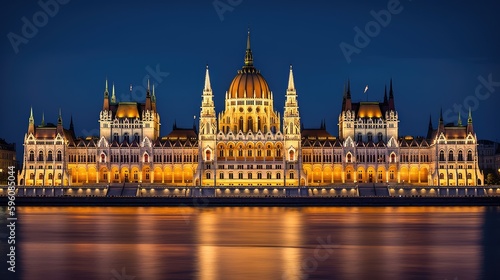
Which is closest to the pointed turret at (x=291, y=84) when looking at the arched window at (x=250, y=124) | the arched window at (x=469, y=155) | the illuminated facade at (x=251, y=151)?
the illuminated facade at (x=251, y=151)

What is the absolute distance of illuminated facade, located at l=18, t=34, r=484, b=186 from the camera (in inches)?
6348

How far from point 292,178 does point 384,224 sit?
216ft

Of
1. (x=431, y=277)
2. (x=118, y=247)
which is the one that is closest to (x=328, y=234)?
(x=118, y=247)

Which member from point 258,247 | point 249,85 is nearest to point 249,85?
point 249,85

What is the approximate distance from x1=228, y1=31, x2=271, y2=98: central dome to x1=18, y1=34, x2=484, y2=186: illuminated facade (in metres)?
0.20

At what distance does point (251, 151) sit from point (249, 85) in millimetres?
13653

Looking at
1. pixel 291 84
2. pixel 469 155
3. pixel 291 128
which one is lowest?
pixel 469 155

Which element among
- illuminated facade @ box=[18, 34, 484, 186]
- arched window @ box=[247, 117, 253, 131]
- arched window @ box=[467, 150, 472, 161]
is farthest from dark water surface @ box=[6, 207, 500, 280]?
arched window @ box=[247, 117, 253, 131]

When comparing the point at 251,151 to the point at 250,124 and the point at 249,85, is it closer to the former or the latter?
the point at 250,124

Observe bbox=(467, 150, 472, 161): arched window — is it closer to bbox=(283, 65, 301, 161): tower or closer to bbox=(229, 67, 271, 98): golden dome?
bbox=(283, 65, 301, 161): tower

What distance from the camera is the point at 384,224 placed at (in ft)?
310

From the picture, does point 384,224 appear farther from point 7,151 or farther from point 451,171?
point 7,151

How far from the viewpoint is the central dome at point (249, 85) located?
170500 millimetres

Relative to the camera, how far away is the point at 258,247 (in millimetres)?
73125
